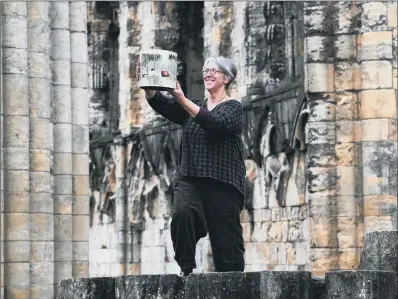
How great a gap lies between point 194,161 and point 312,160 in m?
18.8

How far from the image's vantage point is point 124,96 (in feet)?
141

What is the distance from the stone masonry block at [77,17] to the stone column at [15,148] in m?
1.33

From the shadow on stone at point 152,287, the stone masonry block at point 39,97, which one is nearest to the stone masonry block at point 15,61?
the stone masonry block at point 39,97

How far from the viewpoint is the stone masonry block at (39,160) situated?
25.4m

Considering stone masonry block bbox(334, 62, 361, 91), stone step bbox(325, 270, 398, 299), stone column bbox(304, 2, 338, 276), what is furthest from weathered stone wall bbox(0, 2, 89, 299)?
stone step bbox(325, 270, 398, 299)

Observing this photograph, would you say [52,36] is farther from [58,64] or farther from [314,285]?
[314,285]

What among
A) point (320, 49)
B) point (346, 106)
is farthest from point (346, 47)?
point (346, 106)

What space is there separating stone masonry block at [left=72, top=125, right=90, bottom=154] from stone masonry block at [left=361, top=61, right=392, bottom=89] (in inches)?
222

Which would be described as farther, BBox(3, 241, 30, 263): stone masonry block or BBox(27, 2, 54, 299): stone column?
BBox(27, 2, 54, 299): stone column

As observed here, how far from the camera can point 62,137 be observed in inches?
1030

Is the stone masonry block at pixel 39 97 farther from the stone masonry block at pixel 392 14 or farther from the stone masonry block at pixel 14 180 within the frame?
the stone masonry block at pixel 392 14

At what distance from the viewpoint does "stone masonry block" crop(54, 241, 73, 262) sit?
26.0 m

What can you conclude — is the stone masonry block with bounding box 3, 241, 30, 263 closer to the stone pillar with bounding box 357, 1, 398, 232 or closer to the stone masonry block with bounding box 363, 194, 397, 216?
the stone pillar with bounding box 357, 1, 398, 232

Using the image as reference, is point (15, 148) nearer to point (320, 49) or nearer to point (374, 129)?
point (374, 129)
